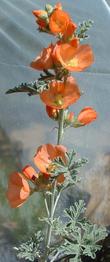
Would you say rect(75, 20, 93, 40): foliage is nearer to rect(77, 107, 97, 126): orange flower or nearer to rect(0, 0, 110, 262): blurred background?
rect(77, 107, 97, 126): orange flower

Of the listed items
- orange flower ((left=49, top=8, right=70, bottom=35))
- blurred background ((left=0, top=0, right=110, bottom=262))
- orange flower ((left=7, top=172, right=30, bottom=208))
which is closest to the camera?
orange flower ((left=49, top=8, right=70, bottom=35))

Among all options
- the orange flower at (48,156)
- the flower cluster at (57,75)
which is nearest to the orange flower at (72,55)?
the flower cluster at (57,75)

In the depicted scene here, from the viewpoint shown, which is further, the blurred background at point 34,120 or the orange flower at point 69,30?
the blurred background at point 34,120

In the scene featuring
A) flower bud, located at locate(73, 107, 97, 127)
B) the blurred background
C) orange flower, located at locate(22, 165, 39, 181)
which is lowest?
orange flower, located at locate(22, 165, 39, 181)

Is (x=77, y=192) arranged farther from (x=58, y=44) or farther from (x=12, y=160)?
(x=58, y=44)

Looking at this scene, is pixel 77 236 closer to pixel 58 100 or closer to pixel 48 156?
pixel 48 156

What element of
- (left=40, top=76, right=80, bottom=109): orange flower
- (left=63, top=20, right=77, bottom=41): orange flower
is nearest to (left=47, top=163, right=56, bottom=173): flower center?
(left=40, top=76, right=80, bottom=109): orange flower

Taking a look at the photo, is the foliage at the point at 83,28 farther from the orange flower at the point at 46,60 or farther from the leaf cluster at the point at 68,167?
the leaf cluster at the point at 68,167

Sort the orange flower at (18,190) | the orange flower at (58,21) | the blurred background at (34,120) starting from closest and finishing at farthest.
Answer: the orange flower at (58,21) < the orange flower at (18,190) < the blurred background at (34,120)

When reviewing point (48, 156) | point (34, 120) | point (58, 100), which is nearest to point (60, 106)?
point (58, 100)
